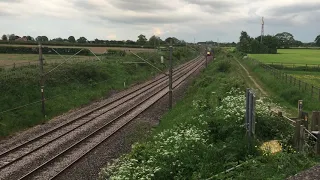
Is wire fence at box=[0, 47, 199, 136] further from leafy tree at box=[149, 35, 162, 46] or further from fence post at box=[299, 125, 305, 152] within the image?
leafy tree at box=[149, 35, 162, 46]

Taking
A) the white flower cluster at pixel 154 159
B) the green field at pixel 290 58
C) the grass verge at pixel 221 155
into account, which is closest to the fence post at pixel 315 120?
the grass verge at pixel 221 155

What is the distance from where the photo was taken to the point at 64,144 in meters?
19.0

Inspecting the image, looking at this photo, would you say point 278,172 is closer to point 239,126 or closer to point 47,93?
point 239,126

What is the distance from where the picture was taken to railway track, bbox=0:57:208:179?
49.4ft

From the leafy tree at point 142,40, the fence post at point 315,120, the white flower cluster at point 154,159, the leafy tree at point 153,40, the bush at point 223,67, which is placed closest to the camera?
the white flower cluster at point 154,159

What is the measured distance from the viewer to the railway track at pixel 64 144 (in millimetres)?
15062

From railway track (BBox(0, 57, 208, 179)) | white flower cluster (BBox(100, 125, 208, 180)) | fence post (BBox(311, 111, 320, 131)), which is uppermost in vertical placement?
fence post (BBox(311, 111, 320, 131))

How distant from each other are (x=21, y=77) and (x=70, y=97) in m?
4.79

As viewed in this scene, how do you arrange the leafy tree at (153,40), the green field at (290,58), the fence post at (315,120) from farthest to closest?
1. the leafy tree at (153,40)
2. the green field at (290,58)
3. the fence post at (315,120)

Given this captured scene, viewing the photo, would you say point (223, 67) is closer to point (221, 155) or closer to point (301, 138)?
point (301, 138)

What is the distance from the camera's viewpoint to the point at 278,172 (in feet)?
29.2

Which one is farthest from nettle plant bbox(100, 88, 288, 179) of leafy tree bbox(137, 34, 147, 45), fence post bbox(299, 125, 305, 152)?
leafy tree bbox(137, 34, 147, 45)

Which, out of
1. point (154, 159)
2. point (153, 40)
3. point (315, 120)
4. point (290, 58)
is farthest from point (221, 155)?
point (153, 40)

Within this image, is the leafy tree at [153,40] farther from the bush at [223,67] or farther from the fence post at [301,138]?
the fence post at [301,138]
